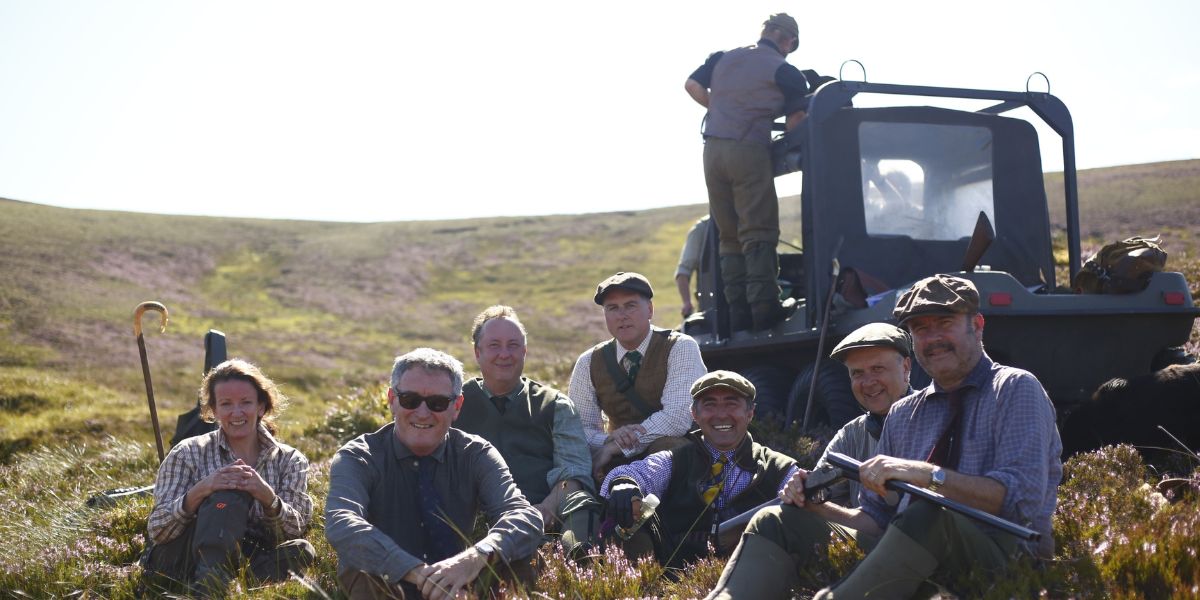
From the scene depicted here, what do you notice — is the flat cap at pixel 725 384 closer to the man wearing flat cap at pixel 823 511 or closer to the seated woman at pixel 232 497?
the man wearing flat cap at pixel 823 511

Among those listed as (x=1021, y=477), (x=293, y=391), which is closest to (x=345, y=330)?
(x=293, y=391)

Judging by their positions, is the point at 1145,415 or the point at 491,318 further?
the point at 491,318

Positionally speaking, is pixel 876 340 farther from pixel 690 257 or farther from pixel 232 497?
pixel 690 257

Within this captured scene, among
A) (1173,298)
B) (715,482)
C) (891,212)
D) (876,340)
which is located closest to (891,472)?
(876,340)

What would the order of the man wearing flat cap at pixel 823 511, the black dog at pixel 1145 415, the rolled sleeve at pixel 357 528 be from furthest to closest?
the black dog at pixel 1145 415 < the rolled sleeve at pixel 357 528 < the man wearing flat cap at pixel 823 511

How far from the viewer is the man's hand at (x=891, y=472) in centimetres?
393

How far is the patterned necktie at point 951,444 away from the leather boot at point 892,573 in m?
0.42

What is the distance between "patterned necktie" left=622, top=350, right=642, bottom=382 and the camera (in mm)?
6984

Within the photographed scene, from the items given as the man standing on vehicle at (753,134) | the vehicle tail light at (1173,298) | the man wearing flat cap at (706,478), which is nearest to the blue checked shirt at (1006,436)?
the man wearing flat cap at (706,478)

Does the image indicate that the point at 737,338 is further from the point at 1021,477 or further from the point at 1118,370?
the point at 1021,477

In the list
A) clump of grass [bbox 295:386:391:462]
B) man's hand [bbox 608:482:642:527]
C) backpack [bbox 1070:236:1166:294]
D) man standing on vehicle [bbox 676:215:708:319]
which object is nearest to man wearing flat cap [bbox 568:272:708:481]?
man's hand [bbox 608:482:642:527]

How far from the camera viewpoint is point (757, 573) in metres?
4.30

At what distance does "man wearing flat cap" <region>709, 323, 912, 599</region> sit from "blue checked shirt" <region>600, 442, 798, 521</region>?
0.64m

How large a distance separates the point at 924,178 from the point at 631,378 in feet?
10.7
